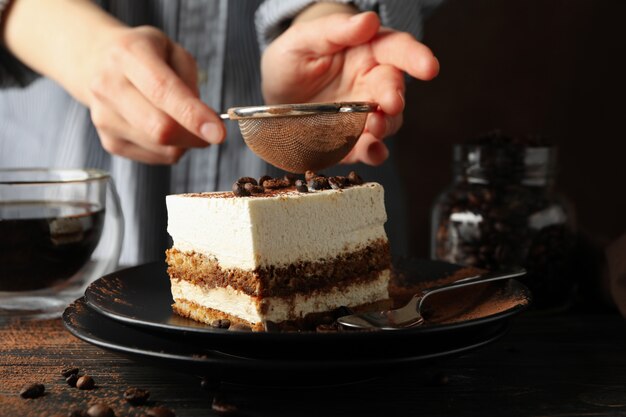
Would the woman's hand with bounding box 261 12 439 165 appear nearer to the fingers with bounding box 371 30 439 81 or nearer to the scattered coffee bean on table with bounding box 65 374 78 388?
the fingers with bounding box 371 30 439 81

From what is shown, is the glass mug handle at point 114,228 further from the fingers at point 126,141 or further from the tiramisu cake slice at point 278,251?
the tiramisu cake slice at point 278,251

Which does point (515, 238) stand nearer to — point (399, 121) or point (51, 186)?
point (399, 121)

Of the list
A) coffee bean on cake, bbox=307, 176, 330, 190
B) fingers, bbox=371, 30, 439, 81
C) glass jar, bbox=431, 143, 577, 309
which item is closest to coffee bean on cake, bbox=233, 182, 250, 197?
coffee bean on cake, bbox=307, 176, 330, 190

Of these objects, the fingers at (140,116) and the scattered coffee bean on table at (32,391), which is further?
the fingers at (140,116)

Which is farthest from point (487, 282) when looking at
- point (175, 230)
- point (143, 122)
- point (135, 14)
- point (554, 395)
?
point (135, 14)

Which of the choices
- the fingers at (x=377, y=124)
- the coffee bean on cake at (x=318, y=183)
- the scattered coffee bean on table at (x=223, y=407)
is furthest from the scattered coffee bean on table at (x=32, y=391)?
the fingers at (x=377, y=124)

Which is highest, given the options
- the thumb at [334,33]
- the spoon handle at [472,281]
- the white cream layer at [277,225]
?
the thumb at [334,33]


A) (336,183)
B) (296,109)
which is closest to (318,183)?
(336,183)
